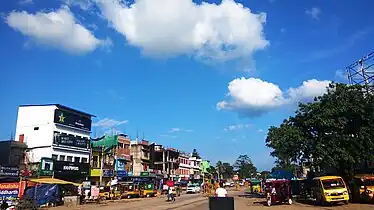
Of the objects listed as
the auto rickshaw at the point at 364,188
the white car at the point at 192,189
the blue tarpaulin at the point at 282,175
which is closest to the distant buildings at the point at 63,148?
the white car at the point at 192,189

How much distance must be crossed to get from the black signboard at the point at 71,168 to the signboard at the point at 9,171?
20.3ft

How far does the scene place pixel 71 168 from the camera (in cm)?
4775

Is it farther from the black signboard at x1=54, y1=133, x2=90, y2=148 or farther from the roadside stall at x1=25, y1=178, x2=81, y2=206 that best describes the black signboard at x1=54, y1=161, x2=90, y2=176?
the roadside stall at x1=25, y1=178, x2=81, y2=206

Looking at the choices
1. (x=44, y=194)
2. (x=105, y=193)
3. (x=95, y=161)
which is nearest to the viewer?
(x=44, y=194)

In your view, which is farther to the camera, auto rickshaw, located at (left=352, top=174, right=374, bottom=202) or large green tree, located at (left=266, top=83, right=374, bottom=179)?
large green tree, located at (left=266, top=83, right=374, bottom=179)

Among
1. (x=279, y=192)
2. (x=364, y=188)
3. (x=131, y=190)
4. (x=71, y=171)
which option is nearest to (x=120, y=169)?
(x=131, y=190)

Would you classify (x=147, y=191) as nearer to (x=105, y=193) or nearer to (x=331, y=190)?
(x=105, y=193)

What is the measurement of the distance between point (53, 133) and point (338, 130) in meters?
33.9

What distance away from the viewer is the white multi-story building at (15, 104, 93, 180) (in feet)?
152

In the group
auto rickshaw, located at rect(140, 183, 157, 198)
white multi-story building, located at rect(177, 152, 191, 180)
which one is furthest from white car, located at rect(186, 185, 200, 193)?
white multi-story building, located at rect(177, 152, 191, 180)

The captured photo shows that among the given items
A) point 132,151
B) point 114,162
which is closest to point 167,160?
point 132,151

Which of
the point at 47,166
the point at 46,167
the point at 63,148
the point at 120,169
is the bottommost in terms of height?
the point at 46,167

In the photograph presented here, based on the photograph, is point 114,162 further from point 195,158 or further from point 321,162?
point 195,158

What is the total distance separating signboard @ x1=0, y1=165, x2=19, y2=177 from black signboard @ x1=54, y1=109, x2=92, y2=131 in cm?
977
